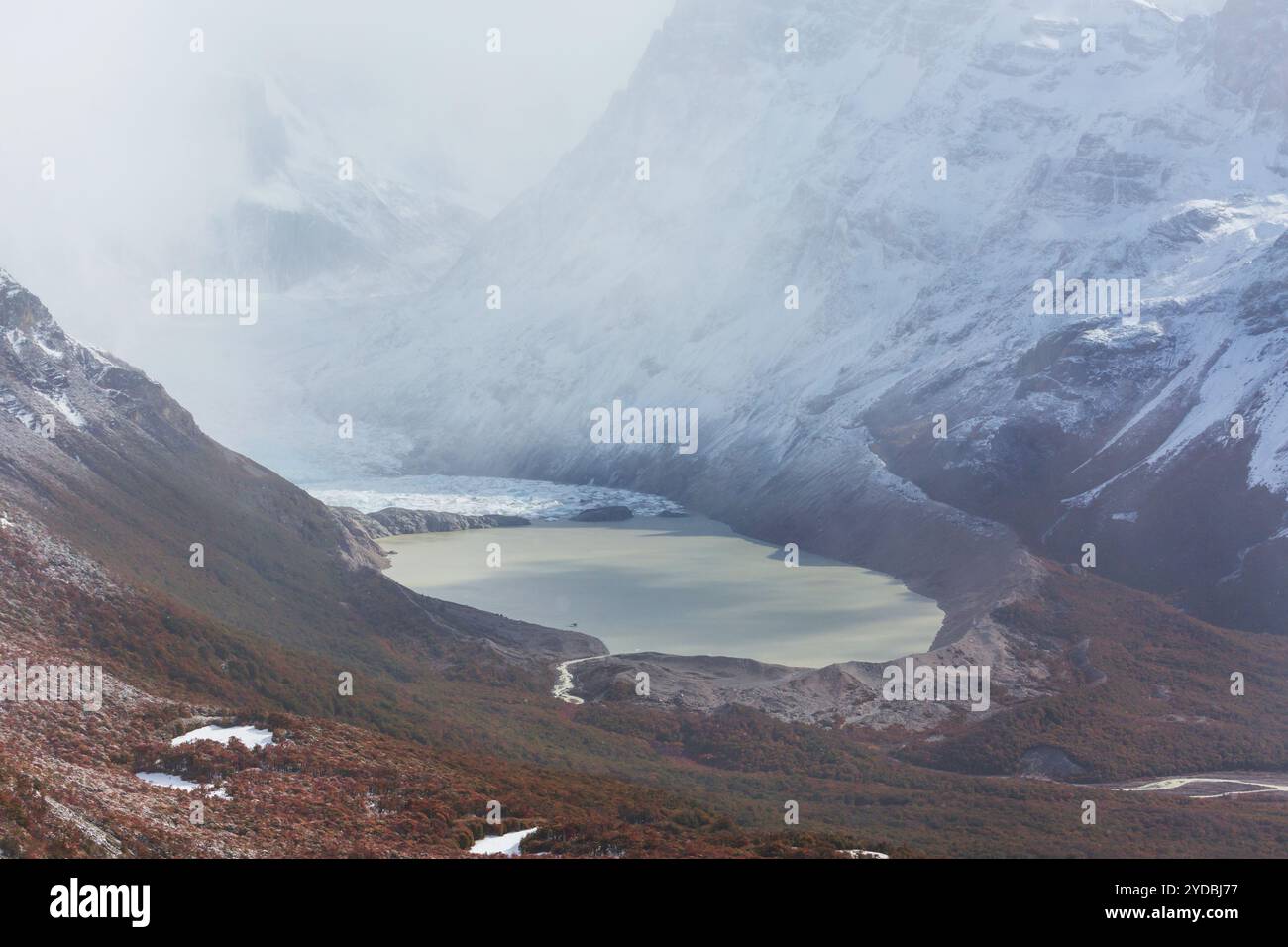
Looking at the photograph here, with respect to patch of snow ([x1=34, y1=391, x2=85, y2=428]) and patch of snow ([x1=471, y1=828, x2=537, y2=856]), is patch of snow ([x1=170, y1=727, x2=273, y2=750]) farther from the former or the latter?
patch of snow ([x1=34, y1=391, x2=85, y2=428])

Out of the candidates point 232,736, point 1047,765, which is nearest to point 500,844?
point 232,736

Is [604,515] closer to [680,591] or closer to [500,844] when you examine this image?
[680,591]

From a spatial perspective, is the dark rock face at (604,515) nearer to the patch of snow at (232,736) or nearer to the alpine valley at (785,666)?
the alpine valley at (785,666)

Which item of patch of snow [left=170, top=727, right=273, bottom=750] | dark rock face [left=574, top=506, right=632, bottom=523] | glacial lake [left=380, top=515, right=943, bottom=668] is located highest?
dark rock face [left=574, top=506, right=632, bottom=523]

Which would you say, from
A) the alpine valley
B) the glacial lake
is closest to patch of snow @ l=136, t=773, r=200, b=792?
the alpine valley

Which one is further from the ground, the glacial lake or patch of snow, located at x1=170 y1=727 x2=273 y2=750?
the glacial lake

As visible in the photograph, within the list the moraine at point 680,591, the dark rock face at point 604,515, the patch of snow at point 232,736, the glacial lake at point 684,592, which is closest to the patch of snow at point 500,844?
the patch of snow at point 232,736

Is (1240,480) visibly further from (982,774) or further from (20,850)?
(20,850)
